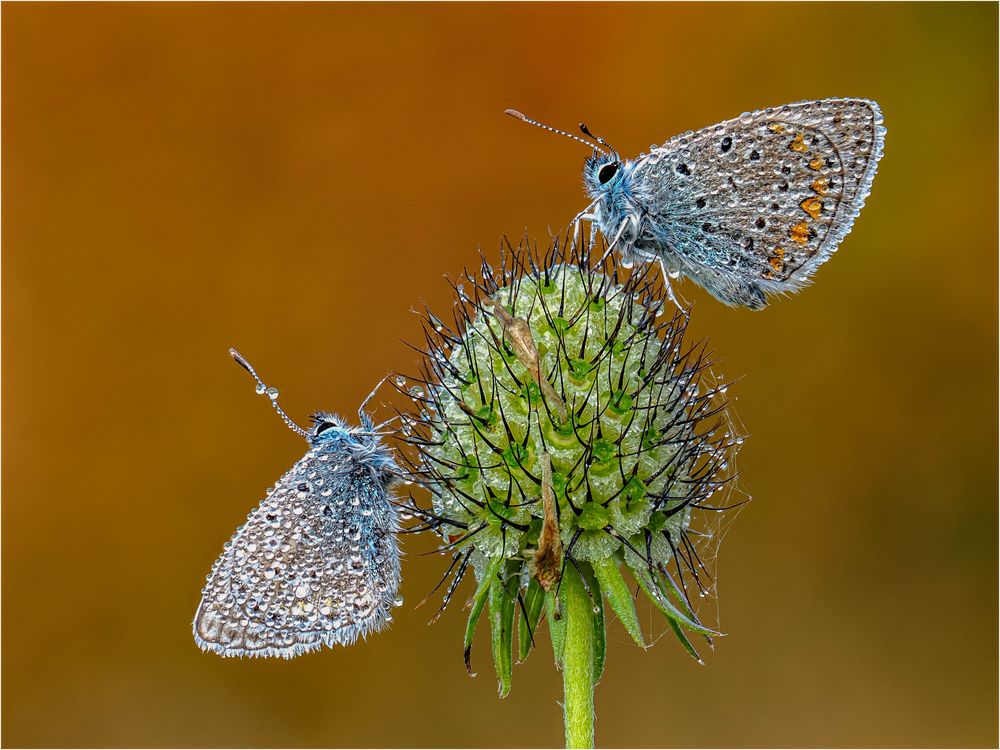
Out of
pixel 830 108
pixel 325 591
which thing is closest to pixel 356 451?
pixel 325 591

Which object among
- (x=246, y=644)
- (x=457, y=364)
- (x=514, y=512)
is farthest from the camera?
(x=246, y=644)

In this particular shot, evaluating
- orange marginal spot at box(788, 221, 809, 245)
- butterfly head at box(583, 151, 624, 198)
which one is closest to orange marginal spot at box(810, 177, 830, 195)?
orange marginal spot at box(788, 221, 809, 245)

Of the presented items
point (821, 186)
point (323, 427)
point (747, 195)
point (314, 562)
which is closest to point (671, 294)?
point (747, 195)

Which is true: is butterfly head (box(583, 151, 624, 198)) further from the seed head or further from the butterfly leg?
the seed head

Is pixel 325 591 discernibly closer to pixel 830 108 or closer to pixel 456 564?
pixel 456 564

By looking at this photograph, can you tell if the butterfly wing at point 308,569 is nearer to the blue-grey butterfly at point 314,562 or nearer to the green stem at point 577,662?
the blue-grey butterfly at point 314,562

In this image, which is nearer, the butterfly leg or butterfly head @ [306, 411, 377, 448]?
the butterfly leg
